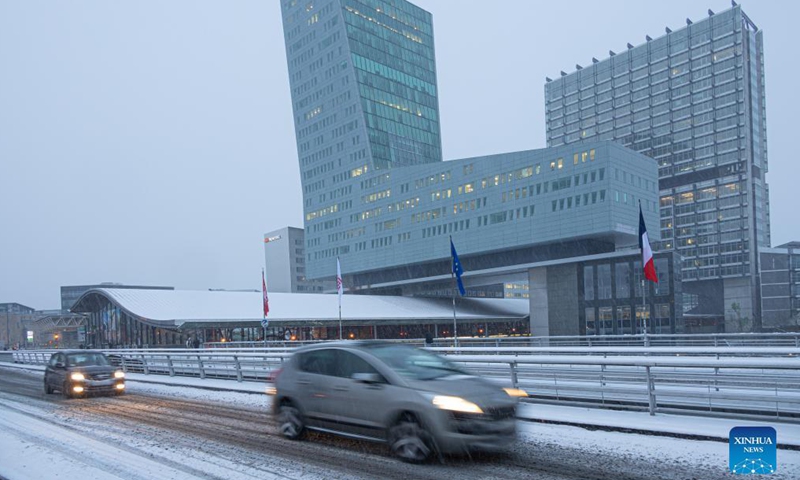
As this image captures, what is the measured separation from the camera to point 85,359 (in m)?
20.0

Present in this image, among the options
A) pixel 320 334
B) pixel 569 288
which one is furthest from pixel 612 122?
pixel 320 334

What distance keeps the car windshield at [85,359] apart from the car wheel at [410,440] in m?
14.5

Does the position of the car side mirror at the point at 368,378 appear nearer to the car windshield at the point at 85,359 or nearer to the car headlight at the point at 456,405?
the car headlight at the point at 456,405

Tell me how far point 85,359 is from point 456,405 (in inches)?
626

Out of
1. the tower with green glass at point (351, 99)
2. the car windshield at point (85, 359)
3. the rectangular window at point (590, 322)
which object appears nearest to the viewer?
the car windshield at point (85, 359)

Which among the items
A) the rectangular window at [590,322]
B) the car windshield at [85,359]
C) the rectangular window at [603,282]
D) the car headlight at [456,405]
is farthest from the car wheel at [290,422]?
the rectangular window at [590,322]

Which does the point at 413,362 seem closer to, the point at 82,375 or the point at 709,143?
the point at 82,375

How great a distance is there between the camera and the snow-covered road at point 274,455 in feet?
26.9

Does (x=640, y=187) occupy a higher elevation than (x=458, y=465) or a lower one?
higher

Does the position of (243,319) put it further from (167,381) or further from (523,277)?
(523,277)

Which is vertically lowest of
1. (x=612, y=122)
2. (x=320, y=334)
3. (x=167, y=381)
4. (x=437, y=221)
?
(x=320, y=334)

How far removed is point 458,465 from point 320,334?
207 feet

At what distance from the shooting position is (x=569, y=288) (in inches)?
2852

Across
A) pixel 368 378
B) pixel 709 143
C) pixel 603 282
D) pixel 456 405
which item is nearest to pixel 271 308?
pixel 603 282
